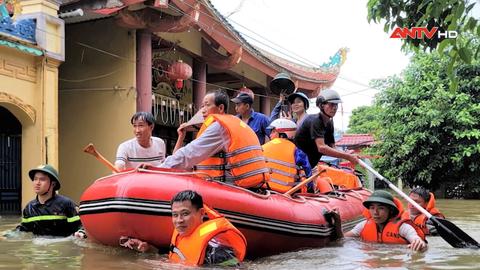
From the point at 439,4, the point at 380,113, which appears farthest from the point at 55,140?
the point at 380,113

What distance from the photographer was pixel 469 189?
679 inches

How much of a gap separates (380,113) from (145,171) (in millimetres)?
15287

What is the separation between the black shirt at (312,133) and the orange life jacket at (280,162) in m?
0.46

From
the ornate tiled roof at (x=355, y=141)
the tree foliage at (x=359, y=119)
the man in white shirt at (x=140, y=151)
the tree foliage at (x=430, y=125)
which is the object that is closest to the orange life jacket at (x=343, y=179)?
the man in white shirt at (x=140, y=151)

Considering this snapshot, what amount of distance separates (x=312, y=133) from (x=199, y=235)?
8.73 ft

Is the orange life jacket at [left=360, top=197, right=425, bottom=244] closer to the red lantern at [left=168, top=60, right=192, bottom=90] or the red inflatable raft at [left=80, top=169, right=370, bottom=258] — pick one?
the red inflatable raft at [left=80, top=169, right=370, bottom=258]

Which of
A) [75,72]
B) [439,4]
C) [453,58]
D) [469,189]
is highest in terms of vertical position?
[75,72]

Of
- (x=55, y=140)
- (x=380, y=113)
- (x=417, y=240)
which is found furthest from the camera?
(x=380, y=113)

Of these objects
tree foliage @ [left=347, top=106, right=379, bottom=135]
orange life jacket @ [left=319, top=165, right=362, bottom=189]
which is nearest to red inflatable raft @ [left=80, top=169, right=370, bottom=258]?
orange life jacket @ [left=319, top=165, right=362, bottom=189]

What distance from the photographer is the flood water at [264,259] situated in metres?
3.89

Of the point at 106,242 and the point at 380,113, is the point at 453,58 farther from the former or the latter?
the point at 380,113

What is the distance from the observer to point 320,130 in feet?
19.1

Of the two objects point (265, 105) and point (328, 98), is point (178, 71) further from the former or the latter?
point (265, 105)

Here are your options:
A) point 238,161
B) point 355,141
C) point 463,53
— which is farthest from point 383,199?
point 355,141
